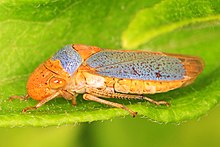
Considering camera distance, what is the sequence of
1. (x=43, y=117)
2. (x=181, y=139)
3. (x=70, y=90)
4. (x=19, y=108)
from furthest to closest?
(x=181, y=139)
(x=70, y=90)
(x=19, y=108)
(x=43, y=117)

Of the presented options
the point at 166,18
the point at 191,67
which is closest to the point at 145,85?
the point at 191,67

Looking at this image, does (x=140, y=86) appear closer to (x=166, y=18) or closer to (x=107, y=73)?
(x=107, y=73)

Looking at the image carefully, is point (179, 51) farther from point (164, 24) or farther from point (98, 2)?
point (98, 2)

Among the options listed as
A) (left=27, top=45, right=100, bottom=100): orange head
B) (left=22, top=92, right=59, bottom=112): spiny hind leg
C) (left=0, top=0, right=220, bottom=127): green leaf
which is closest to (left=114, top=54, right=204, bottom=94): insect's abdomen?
(left=0, top=0, right=220, bottom=127): green leaf

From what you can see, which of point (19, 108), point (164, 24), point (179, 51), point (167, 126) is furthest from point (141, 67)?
point (167, 126)

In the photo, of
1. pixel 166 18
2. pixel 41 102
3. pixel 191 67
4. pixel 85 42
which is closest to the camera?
pixel 41 102

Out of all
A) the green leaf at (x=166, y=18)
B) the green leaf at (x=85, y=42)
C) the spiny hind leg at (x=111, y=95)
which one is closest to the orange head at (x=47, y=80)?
the green leaf at (x=85, y=42)
